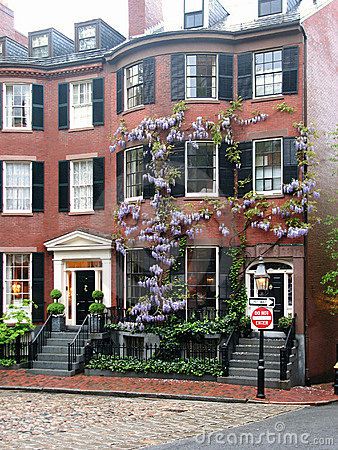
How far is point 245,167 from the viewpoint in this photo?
22.5 metres

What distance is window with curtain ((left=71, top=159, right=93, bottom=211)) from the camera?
25484 mm

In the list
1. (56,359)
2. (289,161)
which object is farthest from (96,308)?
(289,161)

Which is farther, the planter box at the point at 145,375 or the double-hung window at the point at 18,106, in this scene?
the double-hung window at the point at 18,106

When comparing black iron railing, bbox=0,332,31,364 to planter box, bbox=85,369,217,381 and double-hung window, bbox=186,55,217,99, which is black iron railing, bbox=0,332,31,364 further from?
double-hung window, bbox=186,55,217,99

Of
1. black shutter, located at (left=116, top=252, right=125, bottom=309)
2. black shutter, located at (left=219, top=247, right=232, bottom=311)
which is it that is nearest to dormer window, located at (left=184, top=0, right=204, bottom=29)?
black shutter, located at (left=219, top=247, right=232, bottom=311)

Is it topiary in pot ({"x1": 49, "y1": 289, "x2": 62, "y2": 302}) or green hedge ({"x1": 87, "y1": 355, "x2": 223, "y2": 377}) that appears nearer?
green hedge ({"x1": 87, "y1": 355, "x2": 223, "y2": 377})

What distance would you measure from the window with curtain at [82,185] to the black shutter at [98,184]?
1.03 ft

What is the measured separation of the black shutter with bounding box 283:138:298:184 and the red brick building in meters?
0.03

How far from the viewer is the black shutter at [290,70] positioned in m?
22.1

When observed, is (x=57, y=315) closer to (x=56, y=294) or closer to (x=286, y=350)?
(x=56, y=294)

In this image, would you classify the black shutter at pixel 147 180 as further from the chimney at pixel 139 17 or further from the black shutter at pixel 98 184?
the chimney at pixel 139 17

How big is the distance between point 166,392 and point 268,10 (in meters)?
13.6

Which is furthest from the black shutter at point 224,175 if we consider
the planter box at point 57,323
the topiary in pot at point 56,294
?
the planter box at point 57,323

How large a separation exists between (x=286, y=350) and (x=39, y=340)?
336 inches
